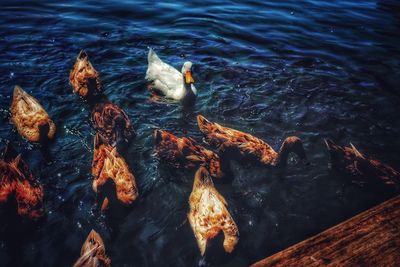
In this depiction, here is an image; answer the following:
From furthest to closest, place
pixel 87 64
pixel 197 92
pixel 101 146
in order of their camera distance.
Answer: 1. pixel 197 92
2. pixel 87 64
3. pixel 101 146

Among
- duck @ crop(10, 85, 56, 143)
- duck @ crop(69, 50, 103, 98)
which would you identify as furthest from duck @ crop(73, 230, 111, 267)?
duck @ crop(69, 50, 103, 98)

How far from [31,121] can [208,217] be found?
377 cm

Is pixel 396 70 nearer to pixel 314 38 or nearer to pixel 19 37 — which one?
pixel 314 38

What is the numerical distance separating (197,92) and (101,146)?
11.4 feet

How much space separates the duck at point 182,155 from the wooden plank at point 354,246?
195 centimetres

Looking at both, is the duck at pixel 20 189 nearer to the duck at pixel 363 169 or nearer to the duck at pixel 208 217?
the duck at pixel 208 217

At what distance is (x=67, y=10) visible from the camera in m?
12.0

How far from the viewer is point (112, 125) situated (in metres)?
5.35

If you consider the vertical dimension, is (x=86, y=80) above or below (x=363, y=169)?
above

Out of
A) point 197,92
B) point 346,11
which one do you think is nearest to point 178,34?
point 197,92

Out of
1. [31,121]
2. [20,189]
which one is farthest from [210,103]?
[20,189]

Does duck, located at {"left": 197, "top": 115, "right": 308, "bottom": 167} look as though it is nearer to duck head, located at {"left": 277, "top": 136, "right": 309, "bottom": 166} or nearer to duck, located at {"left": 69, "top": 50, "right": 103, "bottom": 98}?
duck head, located at {"left": 277, "top": 136, "right": 309, "bottom": 166}

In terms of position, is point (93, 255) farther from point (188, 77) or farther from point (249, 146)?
point (188, 77)

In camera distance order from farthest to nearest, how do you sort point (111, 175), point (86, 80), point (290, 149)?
point (86, 80) < point (290, 149) < point (111, 175)
